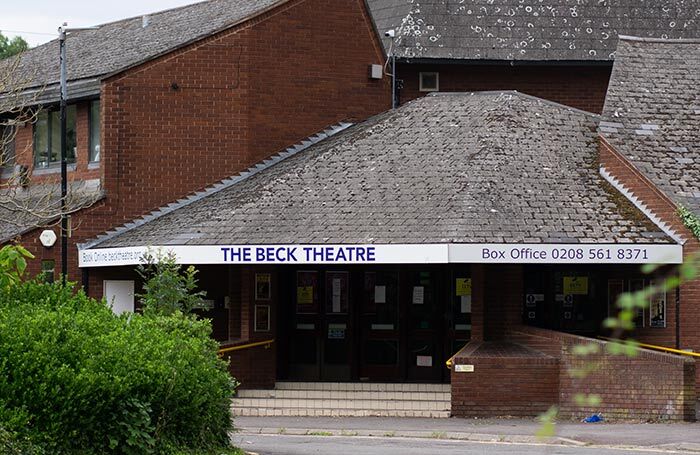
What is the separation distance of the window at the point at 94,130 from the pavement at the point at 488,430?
9734 mm

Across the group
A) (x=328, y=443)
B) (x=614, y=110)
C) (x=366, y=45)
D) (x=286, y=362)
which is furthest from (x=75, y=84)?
(x=328, y=443)

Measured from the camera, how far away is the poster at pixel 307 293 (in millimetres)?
27875

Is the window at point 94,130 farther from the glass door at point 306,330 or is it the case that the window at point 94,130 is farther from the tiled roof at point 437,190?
the glass door at point 306,330

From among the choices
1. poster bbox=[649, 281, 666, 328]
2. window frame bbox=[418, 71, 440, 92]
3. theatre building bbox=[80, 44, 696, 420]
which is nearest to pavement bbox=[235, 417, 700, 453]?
theatre building bbox=[80, 44, 696, 420]

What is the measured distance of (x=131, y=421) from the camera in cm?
1409

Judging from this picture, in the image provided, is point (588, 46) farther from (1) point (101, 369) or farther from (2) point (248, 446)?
(1) point (101, 369)

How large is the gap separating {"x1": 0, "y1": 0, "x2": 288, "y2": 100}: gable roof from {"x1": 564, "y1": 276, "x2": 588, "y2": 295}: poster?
29.5 ft

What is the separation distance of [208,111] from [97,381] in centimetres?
1734

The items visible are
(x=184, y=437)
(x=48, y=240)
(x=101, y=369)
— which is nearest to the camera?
(x=101, y=369)

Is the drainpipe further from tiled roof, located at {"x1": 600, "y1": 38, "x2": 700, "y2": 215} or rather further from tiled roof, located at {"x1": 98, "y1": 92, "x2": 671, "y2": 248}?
tiled roof, located at {"x1": 600, "y1": 38, "x2": 700, "y2": 215}

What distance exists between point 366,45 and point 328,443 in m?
14.7

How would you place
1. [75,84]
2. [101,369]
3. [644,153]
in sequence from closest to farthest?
[101,369], [644,153], [75,84]

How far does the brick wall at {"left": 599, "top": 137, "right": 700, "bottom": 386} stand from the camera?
2502 cm

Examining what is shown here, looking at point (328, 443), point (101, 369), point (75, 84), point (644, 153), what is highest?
point (75, 84)
